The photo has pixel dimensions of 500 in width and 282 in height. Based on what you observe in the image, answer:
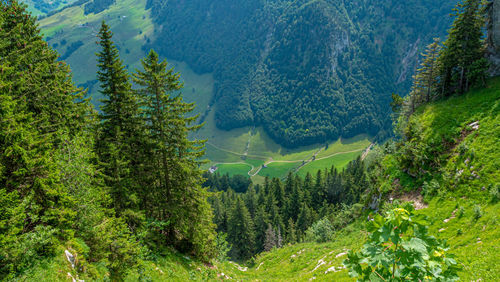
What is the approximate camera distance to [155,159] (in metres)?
24.3

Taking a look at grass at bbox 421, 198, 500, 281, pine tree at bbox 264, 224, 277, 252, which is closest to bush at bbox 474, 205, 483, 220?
grass at bbox 421, 198, 500, 281

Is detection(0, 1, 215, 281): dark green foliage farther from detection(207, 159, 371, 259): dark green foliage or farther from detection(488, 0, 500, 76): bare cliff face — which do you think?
detection(207, 159, 371, 259): dark green foliage

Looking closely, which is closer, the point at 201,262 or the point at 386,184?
the point at 201,262

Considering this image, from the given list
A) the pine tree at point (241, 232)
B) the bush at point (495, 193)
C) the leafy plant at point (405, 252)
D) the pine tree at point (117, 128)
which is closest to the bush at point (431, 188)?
the bush at point (495, 193)

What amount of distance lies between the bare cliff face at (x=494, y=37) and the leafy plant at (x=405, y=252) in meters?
44.4

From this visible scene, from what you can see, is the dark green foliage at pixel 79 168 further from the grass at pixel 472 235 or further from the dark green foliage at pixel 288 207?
the dark green foliage at pixel 288 207

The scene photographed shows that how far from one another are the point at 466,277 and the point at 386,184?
2374 cm

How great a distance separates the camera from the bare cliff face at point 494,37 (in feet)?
113

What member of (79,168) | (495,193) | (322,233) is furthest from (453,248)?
(322,233)

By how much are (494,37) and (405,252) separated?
4840 cm

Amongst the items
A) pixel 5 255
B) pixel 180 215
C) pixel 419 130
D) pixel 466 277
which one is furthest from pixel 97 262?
pixel 419 130

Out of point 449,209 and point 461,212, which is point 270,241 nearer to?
point 449,209

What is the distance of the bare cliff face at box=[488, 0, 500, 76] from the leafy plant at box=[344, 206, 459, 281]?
44.4 meters

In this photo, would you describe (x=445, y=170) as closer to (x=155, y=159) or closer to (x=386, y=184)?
(x=386, y=184)
